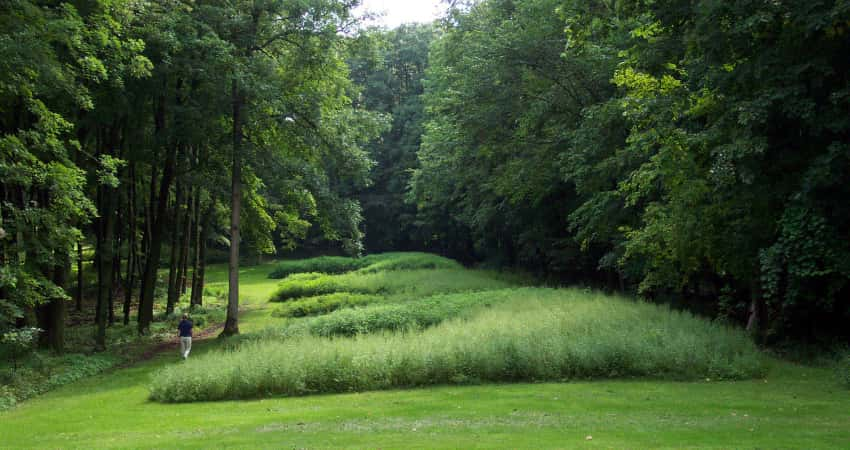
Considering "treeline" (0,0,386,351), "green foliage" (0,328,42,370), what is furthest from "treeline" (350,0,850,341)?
"green foliage" (0,328,42,370)

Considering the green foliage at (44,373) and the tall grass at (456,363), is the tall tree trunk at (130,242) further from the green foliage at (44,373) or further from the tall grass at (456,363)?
the tall grass at (456,363)

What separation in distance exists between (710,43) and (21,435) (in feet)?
47.6

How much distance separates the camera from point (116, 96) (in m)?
19.4

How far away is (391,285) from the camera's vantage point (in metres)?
35.3

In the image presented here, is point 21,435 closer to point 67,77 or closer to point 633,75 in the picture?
point 67,77

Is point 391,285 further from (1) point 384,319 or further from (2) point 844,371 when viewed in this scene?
(2) point 844,371

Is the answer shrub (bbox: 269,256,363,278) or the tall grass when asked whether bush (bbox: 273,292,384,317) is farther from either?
shrub (bbox: 269,256,363,278)

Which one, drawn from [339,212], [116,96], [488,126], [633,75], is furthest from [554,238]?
[116,96]

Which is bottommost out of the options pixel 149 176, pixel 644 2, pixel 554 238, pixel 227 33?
pixel 554 238

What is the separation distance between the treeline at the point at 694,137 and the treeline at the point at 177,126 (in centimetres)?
808

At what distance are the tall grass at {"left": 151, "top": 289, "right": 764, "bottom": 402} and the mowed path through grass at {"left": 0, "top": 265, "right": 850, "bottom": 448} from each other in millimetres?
607

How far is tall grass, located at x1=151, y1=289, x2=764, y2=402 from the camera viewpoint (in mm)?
13539

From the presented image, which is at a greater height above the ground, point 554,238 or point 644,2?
point 644,2

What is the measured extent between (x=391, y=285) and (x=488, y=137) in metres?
10.1
